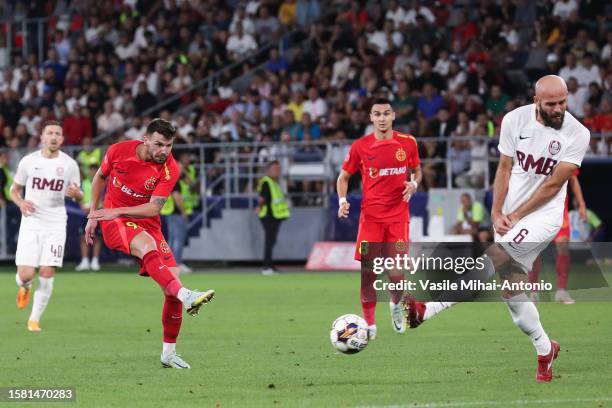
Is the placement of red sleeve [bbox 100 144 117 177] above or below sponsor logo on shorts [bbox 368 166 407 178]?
above

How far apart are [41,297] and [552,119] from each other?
7558mm

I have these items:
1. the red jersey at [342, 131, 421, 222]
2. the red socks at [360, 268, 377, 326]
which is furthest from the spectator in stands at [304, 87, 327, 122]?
the red socks at [360, 268, 377, 326]

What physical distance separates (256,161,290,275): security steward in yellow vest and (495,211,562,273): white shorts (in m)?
16.3

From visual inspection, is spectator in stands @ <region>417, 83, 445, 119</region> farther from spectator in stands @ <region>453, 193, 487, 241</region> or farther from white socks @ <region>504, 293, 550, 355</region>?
white socks @ <region>504, 293, 550, 355</region>

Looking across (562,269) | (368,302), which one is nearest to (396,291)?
(368,302)

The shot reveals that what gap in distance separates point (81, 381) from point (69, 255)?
19.8 meters

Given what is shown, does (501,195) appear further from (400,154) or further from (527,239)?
(400,154)

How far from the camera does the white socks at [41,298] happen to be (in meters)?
14.9

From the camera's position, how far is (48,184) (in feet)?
50.9

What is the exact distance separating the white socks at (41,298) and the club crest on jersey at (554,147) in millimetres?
7280

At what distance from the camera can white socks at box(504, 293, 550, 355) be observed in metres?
9.55

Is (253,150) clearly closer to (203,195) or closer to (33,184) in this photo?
(203,195)

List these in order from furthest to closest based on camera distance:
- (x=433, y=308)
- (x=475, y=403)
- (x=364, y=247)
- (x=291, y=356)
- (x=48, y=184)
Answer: (x=48, y=184)
(x=364, y=247)
(x=291, y=356)
(x=433, y=308)
(x=475, y=403)

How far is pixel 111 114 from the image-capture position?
105 feet
